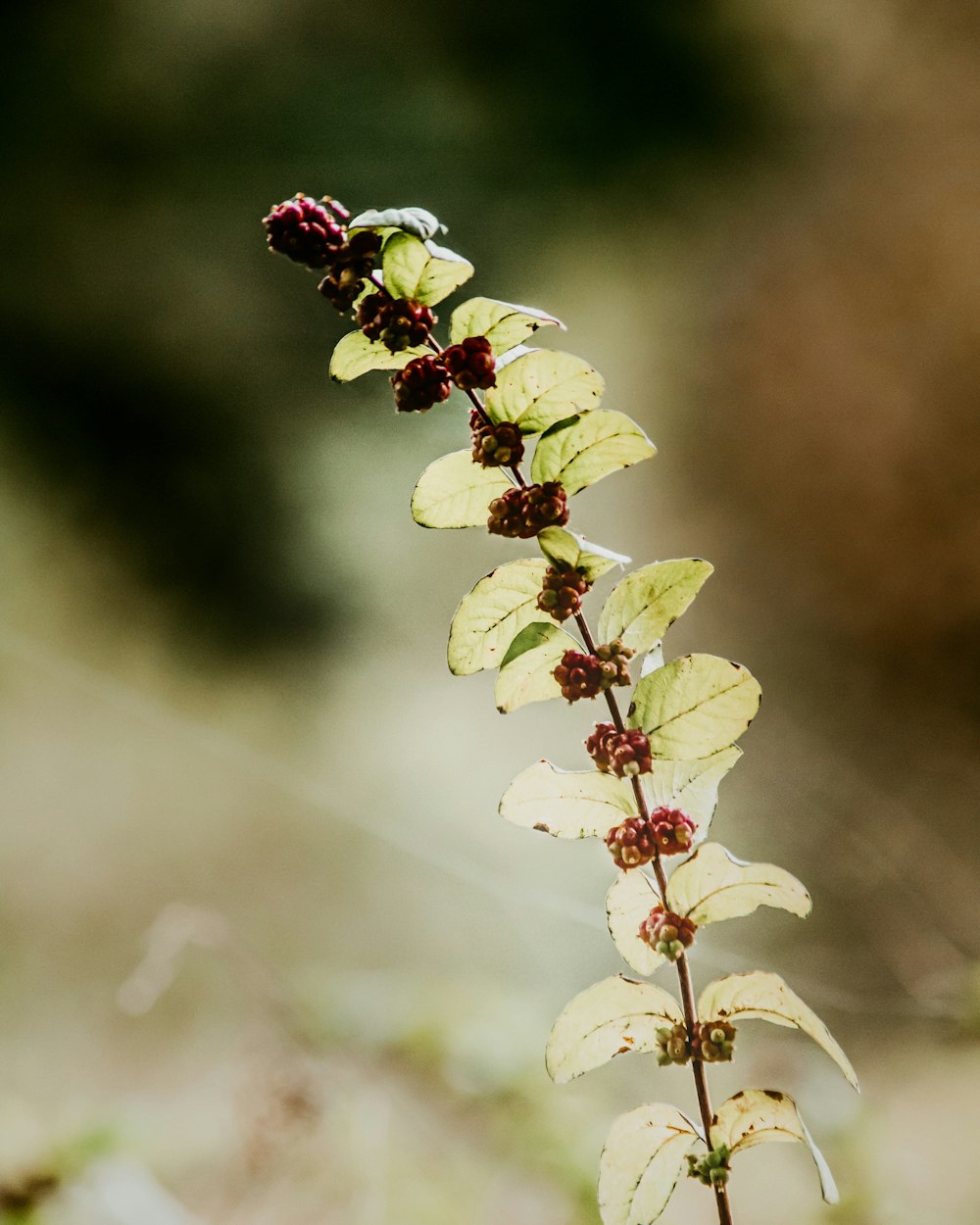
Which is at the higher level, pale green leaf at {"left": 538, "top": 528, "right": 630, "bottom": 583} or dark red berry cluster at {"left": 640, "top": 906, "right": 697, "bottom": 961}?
pale green leaf at {"left": 538, "top": 528, "right": 630, "bottom": 583}

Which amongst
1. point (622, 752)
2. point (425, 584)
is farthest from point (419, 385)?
point (425, 584)

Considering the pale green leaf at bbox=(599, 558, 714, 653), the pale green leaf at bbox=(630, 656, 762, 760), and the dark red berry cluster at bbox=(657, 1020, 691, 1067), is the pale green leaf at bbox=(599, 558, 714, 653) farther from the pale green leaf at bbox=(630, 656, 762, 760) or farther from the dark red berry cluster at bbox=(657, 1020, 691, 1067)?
the dark red berry cluster at bbox=(657, 1020, 691, 1067)

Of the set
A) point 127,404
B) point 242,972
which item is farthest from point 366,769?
point 127,404

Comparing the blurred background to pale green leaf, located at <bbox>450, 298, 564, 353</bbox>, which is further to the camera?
the blurred background

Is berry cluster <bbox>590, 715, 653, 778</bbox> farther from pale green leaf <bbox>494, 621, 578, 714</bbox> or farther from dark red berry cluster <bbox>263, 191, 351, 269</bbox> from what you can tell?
dark red berry cluster <bbox>263, 191, 351, 269</bbox>

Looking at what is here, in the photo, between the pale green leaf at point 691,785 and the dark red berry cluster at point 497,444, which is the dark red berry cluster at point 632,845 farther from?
the dark red berry cluster at point 497,444

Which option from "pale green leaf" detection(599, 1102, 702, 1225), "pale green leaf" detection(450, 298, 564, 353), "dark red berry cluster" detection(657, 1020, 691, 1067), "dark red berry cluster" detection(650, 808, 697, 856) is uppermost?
"pale green leaf" detection(450, 298, 564, 353)

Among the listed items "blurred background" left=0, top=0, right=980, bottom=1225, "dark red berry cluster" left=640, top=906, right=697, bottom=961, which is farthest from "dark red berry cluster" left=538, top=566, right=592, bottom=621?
"blurred background" left=0, top=0, right=980, bottom=1225

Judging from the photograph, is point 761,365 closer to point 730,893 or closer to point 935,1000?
point 935,1000
